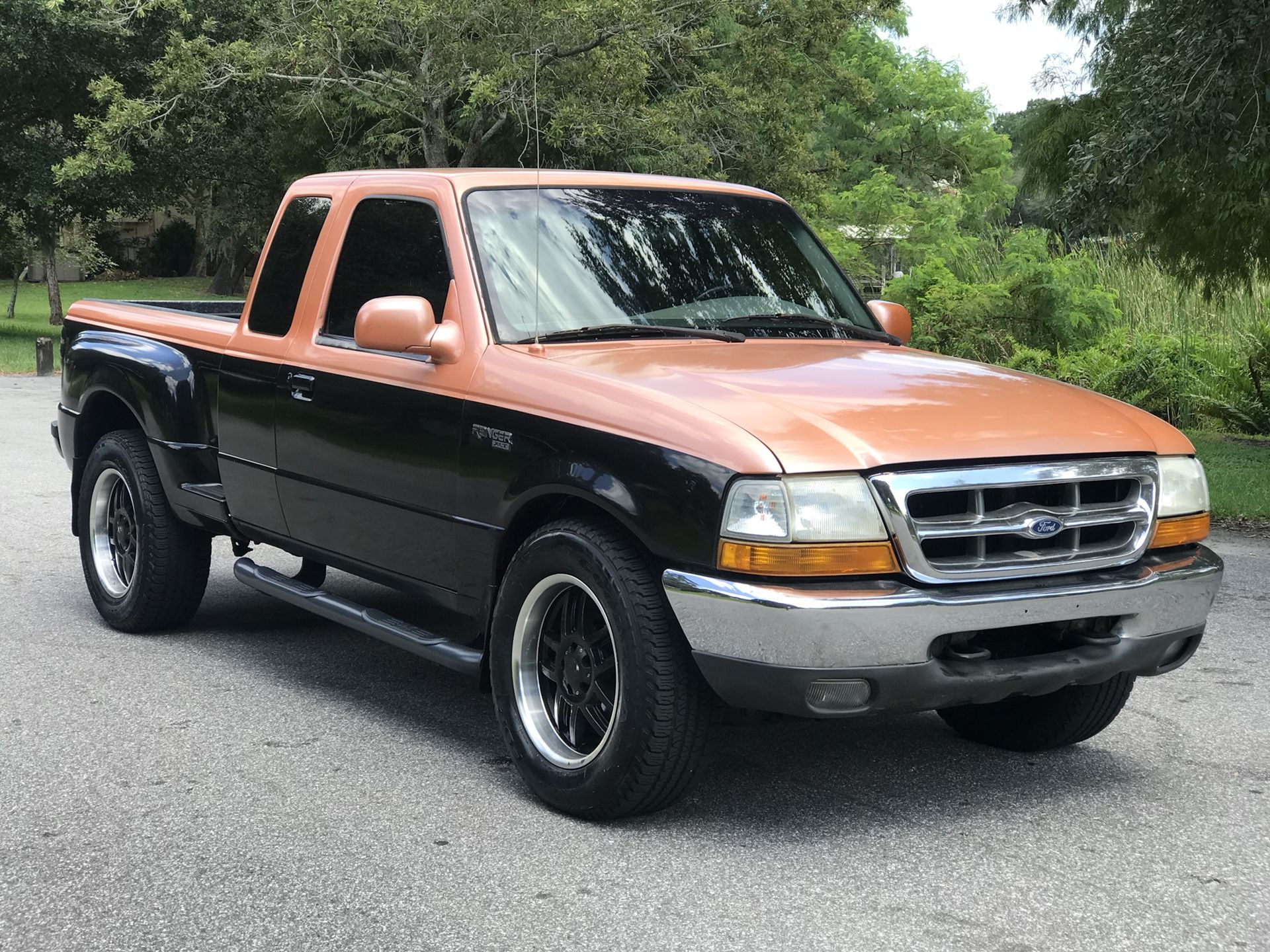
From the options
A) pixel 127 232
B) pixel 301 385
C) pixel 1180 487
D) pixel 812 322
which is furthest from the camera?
pixel 127 232

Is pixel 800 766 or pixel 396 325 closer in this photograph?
pixel 396 325

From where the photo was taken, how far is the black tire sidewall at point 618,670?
169 inches

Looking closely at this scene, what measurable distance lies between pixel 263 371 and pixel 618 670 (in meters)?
2.43

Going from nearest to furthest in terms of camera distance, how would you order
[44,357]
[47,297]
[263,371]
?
1. [263,371]
2. [44,357]
3. [47,297]

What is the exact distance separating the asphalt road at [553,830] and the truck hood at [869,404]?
3.67 ft

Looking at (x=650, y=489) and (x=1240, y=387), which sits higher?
(x=650, y=489)

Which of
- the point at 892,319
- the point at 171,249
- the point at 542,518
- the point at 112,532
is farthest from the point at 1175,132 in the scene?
the point at 171,249

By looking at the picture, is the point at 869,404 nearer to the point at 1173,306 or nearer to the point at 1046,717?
the point at 1046,717

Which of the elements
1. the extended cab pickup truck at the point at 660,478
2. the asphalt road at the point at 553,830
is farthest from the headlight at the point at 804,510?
the asphalt road at the point at 553,830

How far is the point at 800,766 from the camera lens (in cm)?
510

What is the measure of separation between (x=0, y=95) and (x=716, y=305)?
32.4 meters

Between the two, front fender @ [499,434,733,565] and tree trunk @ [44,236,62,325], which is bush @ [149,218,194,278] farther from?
front fender @ [499,434,733,565]

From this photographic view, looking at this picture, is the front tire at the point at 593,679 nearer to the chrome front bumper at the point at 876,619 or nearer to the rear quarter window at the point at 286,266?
the chrome front bumper at the point at 876,619

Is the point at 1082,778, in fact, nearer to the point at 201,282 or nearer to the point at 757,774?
the point at 757,774
